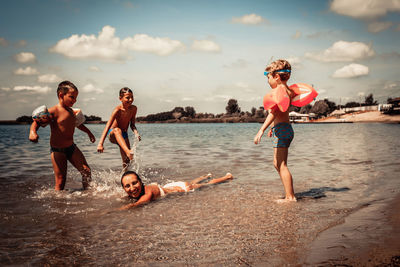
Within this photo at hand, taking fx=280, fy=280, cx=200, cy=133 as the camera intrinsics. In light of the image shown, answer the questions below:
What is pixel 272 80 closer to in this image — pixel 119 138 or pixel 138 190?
pixel 138 190

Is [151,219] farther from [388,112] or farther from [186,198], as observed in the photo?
[388,112]

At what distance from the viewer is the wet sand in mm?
2402

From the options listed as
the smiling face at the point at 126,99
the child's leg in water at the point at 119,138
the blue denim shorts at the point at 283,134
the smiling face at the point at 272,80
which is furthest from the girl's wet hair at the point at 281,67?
the child's leg in water at the point at 119,138

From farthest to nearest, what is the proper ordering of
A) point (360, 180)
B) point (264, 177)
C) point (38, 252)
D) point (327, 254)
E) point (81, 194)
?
1. point (264, 177)
2. point (360, 180)
3. point (81, 194)
4. point (38, 252)
5. point (327, 254)

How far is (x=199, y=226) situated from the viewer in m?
3.66

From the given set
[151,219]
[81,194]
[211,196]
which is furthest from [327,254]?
[81,194]

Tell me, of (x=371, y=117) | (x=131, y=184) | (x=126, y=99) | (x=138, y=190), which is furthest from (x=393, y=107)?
(x=131, y=184)

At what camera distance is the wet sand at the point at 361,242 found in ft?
7.88

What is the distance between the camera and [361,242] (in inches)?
110

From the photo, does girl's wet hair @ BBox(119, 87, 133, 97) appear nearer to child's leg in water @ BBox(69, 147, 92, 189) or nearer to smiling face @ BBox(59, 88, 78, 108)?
smiling face @ BBox(59, 88, 78, 108)

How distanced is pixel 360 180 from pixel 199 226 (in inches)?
173

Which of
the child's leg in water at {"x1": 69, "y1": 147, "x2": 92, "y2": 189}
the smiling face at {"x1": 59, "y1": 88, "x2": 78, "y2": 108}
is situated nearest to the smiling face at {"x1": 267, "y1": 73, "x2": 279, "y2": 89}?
the smiling face at {"x1": 59, "y1": 88, "x2": 78, "y2": 108}

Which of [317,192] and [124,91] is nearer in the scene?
[317,192]

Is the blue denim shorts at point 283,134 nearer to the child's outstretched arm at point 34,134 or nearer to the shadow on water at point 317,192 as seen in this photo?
the shadow on water at point 317,192
